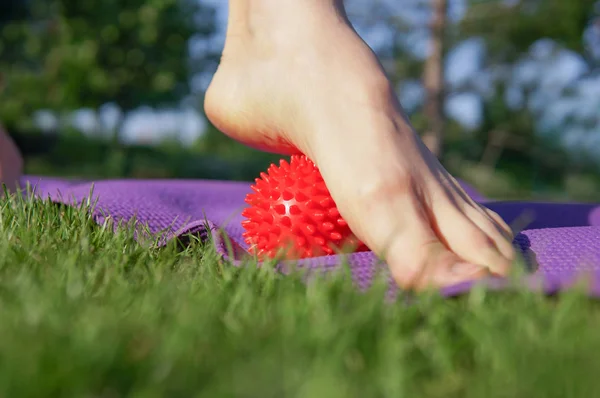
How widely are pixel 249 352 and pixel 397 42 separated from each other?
700 cm

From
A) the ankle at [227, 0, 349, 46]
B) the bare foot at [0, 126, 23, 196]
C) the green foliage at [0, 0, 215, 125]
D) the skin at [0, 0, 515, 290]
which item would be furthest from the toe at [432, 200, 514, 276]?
the green foliage at [0, 0, 215, 125]

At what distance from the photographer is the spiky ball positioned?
55.0 inches

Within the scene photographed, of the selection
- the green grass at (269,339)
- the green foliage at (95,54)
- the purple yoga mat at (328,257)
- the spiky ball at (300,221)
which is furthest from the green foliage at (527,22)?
the green grass at (269,339)

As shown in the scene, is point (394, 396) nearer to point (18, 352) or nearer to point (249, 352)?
point (249, 352)

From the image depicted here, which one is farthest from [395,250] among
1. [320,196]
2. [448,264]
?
[320,196]

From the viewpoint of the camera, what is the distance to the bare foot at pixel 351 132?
119 cm

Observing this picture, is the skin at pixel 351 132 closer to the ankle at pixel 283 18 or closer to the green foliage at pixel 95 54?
the ankle at pixel 283 18

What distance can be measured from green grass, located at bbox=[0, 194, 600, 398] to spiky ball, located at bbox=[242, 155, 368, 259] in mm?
275

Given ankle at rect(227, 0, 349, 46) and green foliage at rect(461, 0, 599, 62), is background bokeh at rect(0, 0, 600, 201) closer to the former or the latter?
green foliage at rect(461, 0, 599, 62)

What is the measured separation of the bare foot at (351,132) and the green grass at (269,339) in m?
0.16

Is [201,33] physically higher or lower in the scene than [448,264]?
higher

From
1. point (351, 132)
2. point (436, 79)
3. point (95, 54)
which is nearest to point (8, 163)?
point (351, 132)

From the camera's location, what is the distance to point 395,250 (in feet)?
3.81

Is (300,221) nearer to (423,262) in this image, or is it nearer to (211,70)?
(423,262)
